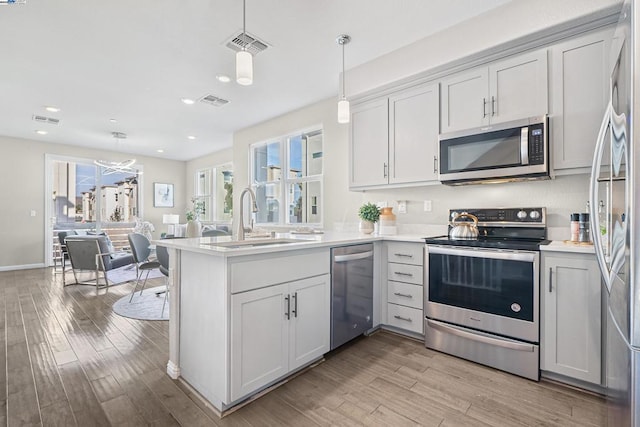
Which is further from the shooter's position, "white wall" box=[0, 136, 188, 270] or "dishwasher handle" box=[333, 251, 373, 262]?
"white wall" box=[0, 136, 188, 270]

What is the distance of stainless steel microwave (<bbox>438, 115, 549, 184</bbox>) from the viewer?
221cm

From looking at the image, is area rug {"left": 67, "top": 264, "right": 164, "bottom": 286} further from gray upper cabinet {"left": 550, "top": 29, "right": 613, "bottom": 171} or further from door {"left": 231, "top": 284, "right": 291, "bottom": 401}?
gray upper cabinet {"left": 550, "top": 29, "right": 613, "bottom": 171}

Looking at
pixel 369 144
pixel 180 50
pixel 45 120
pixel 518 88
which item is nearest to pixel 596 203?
pixel 518 88

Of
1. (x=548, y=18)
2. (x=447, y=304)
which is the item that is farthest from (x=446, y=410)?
(x=548, y=18)

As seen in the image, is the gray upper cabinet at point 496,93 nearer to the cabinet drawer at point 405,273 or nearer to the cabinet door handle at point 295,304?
the cabinet drawer at point 405,273

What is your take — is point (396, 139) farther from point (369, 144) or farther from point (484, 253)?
point (484, 253)

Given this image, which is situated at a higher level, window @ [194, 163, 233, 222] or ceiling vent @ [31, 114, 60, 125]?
ceiling vent @ [31, 114, 60, 125]

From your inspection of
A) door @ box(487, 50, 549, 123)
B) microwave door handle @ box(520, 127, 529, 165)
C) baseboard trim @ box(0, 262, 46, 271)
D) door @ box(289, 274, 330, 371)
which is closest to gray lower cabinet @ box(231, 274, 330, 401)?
door @ box(289, 274, 330, 371)

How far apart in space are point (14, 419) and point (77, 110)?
4.39 meters

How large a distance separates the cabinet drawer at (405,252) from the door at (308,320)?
828 millimetres

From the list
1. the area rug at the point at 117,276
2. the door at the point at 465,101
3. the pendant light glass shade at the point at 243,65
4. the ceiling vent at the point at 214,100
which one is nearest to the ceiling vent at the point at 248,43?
the pendant light glass shade at the point at 243,65

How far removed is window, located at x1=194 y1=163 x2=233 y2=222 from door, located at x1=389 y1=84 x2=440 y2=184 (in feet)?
16.4

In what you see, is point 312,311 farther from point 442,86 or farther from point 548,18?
point 548,18

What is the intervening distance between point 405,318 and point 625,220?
6.49ft
